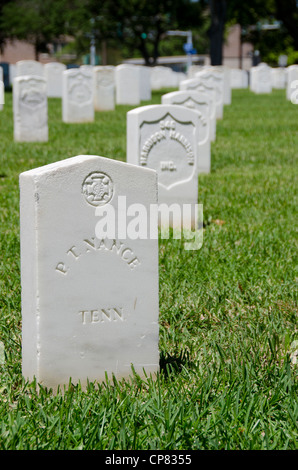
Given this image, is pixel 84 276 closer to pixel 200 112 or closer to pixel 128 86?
pixel 200 112

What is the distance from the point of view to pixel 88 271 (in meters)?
3.29

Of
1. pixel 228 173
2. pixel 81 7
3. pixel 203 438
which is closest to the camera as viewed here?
pixel 203 438

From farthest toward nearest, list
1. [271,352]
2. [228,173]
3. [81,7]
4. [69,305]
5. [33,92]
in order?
[81,7] < [33,92] < [228,173] < [271,352] < [69,305]

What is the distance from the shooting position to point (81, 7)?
41.0m

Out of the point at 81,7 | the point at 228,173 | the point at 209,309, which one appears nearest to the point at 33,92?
the point at 228,173

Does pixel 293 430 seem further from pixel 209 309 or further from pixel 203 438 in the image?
pixel 209 309

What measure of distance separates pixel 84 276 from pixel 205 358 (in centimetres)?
80

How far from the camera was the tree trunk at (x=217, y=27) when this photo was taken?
34312 mm

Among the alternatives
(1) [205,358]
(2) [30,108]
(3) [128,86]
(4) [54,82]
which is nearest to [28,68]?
(4) [54,82]

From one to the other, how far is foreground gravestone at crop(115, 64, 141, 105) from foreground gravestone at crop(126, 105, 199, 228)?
1658 cm

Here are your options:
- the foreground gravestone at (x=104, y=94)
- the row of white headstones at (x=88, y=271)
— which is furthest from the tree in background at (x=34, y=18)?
the row of white headstones at (x=88, y=271)

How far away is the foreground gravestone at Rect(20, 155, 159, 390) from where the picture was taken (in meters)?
3.17

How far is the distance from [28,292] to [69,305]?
0.60 feet

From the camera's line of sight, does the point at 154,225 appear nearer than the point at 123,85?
Yes
